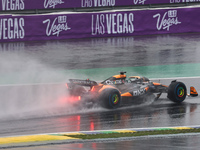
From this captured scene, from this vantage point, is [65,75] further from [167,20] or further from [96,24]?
[167,20]

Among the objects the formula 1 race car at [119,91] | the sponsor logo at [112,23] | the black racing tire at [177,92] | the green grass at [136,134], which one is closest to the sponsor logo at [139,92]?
the formula 1 race car at [119,91]

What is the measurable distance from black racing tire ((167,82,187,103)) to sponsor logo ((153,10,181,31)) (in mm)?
15205

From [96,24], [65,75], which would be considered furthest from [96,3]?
[65,75]

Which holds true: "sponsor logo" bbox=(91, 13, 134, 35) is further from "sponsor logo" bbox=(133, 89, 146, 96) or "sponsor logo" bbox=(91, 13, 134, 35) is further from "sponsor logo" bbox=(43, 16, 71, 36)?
"sponsor logo" bbox=(133, 89, 146, 96)

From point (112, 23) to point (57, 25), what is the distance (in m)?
3.35

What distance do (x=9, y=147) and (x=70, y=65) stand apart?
1370cm

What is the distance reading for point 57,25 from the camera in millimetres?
29969

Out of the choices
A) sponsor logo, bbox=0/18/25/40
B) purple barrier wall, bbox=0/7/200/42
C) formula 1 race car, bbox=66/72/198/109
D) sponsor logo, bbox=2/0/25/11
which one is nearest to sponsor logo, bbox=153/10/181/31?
purple barrier wall, bbox=0/7/200/42

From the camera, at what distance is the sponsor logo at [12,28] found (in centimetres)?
2923

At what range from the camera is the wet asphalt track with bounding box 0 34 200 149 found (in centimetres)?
1272

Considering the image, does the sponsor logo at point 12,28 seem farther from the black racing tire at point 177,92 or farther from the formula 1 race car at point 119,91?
the black racing tire at point 177,92

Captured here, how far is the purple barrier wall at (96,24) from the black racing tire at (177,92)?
14655mm

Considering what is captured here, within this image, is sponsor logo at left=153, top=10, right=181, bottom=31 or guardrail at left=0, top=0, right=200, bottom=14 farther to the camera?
guardrail at left=0, top=0, right=200, bottom=14

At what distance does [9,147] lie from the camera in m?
9.60
